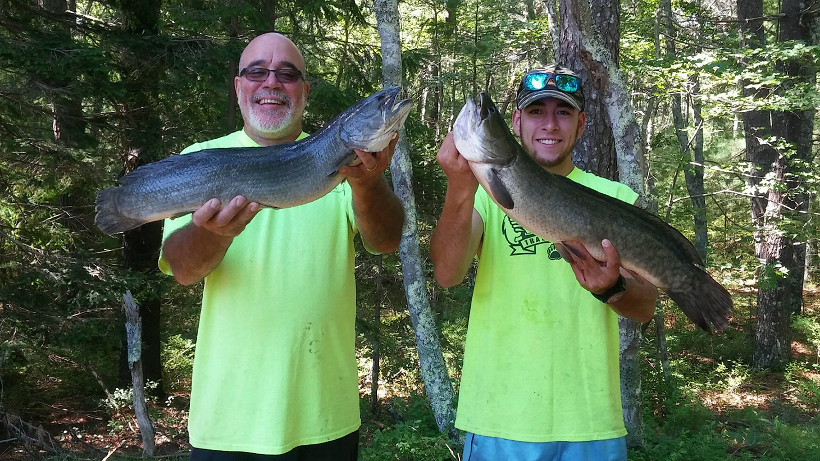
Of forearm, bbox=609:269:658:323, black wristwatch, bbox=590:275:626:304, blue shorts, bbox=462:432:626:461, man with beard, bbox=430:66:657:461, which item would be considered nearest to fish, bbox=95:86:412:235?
man with beard, bbox=430:66:657:461

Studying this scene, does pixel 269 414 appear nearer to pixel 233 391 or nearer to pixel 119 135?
pixel 233 391

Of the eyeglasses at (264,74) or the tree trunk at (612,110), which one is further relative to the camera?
the tree trunk at (612,110)

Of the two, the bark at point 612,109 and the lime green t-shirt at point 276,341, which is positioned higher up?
the bark at point 612,109

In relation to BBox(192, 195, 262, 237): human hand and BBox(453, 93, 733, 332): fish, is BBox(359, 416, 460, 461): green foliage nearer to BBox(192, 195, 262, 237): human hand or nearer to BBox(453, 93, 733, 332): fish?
BBox(453, 93, 733, 332): fish

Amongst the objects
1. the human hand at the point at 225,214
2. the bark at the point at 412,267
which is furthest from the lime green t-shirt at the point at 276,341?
the bark at the point at 412,267

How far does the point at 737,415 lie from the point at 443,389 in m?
5.98

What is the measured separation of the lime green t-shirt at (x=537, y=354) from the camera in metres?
2.79

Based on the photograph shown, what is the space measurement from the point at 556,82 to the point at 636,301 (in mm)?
1133

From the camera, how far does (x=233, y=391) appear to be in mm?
2787

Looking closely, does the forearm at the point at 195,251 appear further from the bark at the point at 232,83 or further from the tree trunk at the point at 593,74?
the bark at the point at 232,83

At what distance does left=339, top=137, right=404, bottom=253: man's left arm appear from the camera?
2607 millimetres

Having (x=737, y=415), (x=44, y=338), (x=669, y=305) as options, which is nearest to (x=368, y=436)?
(x=44, y=338)

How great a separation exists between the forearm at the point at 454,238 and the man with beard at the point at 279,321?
0.27 meters

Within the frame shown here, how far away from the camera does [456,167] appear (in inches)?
99.5
